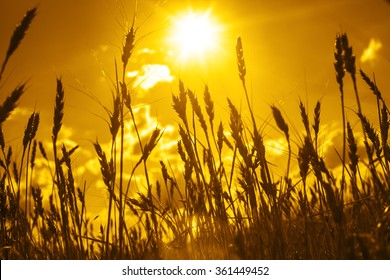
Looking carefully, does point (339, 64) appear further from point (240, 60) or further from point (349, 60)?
point (240, 60)

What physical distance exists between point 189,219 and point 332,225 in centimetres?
57

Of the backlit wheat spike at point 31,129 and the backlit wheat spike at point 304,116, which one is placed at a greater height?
the backlit wheat spike at point 31,129

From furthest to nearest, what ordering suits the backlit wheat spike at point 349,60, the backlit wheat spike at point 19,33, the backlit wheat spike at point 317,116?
1. the backlit wheat spike at point 317,116
2. the backlit wheat spike at point 349,60
3. the backlit wheat spike at point 19,33

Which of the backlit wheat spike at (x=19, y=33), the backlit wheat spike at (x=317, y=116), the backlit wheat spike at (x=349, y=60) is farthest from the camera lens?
the backlit wheat spike at (x=317, y=116)

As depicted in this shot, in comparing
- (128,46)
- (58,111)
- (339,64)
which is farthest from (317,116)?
(58,111)

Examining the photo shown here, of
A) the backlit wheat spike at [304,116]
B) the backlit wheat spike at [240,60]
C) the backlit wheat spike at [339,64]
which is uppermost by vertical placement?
the backlit wheat spike at [240,60]

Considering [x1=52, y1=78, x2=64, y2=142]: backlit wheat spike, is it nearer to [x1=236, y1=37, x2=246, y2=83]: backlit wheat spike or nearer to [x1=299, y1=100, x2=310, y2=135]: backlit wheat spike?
[x1=236, y1=37, x2=246, y2=83]: backlit wheat spike

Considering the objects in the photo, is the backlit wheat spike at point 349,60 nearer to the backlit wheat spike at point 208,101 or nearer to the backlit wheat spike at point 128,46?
the backlit wheat spike at point 208,101

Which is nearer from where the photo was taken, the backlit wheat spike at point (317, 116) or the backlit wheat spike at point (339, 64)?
the backlit wheat spike at point (339, 64)

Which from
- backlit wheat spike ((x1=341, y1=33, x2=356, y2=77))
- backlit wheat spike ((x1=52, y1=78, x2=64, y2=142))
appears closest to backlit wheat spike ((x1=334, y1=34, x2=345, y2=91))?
backlit wheat spike ((x1=341, y1=33, x2=356, y2=77))

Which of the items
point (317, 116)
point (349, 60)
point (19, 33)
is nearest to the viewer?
point (19, 33)

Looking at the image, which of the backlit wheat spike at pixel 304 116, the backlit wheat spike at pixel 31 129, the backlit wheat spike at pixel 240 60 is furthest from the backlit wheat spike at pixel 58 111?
the backlit wheat spike at pixel 304 116

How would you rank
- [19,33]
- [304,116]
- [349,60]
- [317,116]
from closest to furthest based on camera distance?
[19,33], [349,60], [304,116], [317,116]
